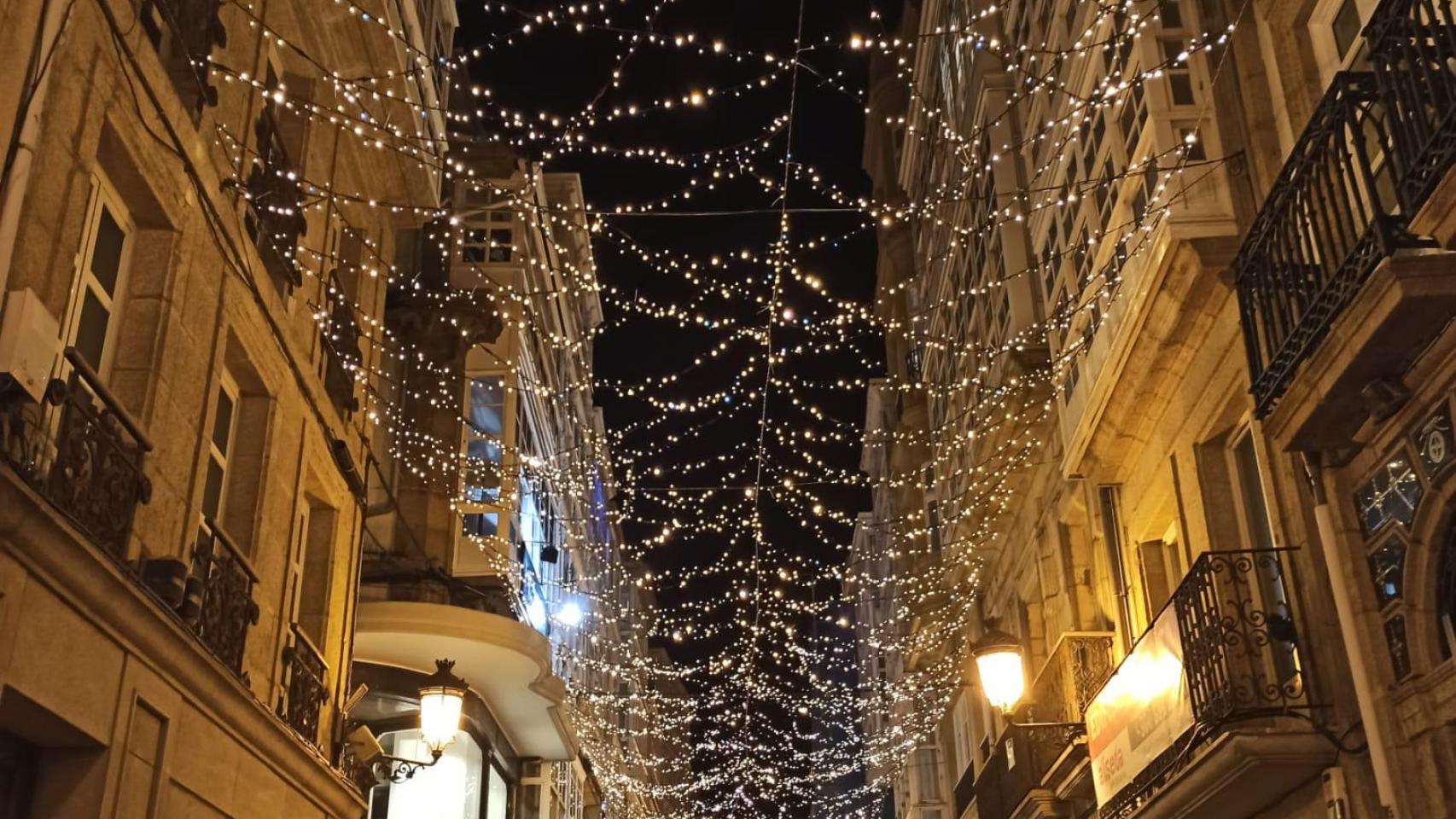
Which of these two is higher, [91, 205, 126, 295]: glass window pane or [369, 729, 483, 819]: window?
[91, 205, 126, 295]: glass window pane

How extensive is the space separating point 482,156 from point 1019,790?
37.7 ft

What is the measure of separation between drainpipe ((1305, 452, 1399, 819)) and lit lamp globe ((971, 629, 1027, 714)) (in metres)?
4.07

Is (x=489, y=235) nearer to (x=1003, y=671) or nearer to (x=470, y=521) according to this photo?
(x=470, y=521)

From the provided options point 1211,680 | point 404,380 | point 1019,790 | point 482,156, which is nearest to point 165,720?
point 1211,680

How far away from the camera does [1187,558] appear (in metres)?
10.7

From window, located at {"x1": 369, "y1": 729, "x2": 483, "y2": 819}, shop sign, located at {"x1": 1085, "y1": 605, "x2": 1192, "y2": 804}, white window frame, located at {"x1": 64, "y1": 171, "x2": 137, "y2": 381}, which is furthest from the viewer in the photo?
window, located at {"x1": 369, "y1": 729, "x2": 483, "y2": 819}

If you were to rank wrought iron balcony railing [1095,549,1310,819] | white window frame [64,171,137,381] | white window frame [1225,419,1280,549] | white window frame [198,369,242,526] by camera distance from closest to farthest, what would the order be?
white window frame [64,171,137,381]
wrought iron balcony railing [1095,549,1310,819]
white window frame [198,369,242,526]
white window frame [1225,419,1280,549]

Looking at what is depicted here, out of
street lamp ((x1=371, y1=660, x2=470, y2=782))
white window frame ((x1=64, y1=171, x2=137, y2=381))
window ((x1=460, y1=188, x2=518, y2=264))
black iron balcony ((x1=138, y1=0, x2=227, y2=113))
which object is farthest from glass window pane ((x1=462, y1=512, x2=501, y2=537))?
white window frame ((x1=64, y1=171, x2=137, y2=381))

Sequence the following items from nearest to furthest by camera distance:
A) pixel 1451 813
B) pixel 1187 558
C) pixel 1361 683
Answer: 1. pixel 1451 813
2. pixel 1361 683
3. pixel 1187 558

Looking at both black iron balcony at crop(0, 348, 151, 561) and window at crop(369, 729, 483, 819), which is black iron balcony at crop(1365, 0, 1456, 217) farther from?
window at crop(369, 729, 483, 819)

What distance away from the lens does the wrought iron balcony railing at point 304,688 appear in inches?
376

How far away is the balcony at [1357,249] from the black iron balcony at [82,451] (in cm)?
588

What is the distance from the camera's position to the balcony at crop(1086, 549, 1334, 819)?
807cm

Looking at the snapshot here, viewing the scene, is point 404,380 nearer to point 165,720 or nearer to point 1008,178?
point 1008,178
